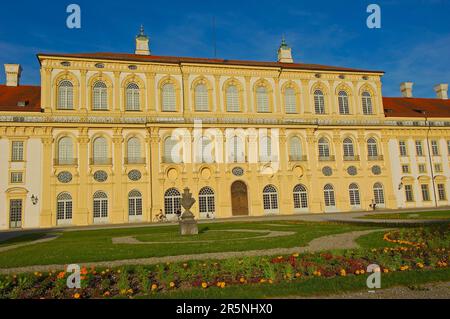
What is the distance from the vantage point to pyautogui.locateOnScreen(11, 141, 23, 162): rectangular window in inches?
1345

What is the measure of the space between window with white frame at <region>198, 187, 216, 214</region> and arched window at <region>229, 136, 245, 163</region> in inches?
155

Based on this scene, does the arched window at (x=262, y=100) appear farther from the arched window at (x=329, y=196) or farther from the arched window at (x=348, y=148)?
the arched window at (x=329, y=196)

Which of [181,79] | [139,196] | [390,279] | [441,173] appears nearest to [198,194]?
[139,196]

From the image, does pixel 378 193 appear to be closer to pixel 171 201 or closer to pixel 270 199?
pixel 270 199

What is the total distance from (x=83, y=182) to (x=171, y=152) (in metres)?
8.29

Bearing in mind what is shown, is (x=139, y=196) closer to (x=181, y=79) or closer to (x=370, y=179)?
(x=181, y=79)

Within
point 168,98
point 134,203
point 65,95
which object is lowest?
point 134,203

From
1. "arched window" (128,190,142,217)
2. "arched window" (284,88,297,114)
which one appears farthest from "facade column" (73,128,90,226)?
"arched window" (284,88,297,114)

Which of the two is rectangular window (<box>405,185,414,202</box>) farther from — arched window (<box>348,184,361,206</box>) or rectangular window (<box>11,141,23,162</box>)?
rectangular window (<box>11,141,23,162</box>)

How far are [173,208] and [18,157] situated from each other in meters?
14.1

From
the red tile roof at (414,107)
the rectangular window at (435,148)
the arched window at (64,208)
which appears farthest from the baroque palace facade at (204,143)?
the red tile roof at (414,107)

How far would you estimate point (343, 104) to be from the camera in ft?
144

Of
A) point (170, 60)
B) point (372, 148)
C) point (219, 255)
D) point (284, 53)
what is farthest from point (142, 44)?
point (219, 255)
